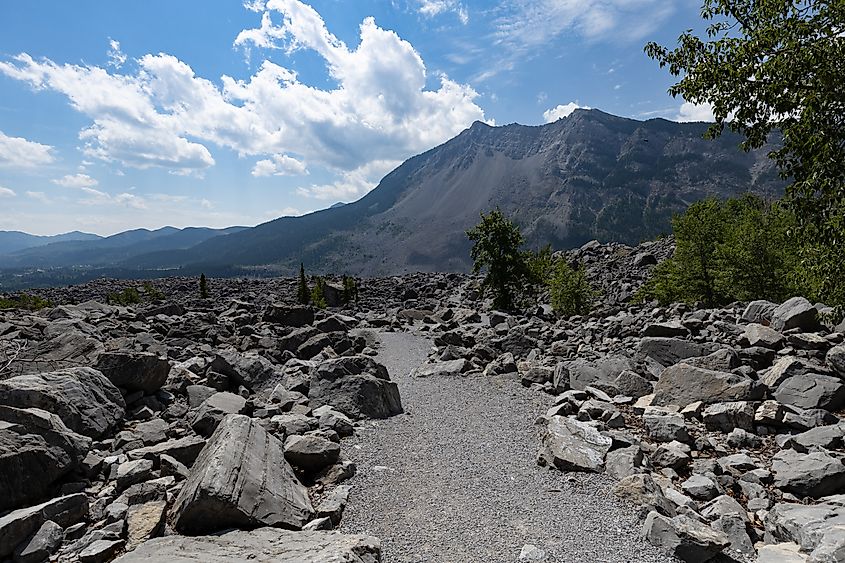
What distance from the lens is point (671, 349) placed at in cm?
1820

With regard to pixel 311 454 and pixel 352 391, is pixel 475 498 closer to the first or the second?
pixel 311 454

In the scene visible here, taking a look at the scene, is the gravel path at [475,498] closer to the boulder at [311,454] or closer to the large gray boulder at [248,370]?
the boulder at [311,454]

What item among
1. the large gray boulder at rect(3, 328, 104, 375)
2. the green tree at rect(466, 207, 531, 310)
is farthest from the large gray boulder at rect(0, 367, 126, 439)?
the green tree at rect(466, 207, 531, 310)

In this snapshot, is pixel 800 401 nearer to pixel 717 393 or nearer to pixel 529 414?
pixel 717 393

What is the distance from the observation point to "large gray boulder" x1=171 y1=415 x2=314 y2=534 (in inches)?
295

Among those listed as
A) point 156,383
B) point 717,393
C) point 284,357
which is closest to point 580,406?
point 717,393

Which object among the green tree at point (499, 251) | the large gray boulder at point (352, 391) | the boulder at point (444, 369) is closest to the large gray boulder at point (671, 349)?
the boulder at point (444, 369)

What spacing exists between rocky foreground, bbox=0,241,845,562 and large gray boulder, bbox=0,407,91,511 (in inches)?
1.5

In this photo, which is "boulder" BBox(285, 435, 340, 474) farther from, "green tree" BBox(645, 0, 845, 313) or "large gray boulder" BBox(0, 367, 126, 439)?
"green tree" BBox(645, 0, 845, 313)

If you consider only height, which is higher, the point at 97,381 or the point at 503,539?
the point at 97,381

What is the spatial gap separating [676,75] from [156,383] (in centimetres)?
1942

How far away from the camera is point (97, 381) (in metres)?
14.2

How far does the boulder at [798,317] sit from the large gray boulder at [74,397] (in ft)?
81.0

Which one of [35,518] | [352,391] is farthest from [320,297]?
[35,518]
